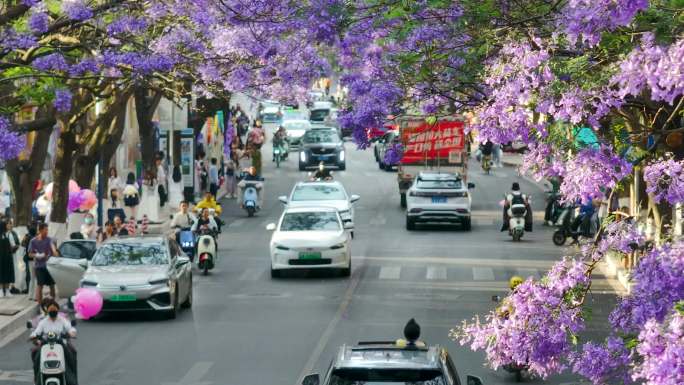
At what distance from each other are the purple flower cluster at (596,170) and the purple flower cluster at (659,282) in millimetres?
1170

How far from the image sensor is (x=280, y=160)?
2975 inches

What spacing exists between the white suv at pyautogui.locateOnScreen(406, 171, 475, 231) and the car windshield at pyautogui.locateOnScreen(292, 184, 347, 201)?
2.09 metres

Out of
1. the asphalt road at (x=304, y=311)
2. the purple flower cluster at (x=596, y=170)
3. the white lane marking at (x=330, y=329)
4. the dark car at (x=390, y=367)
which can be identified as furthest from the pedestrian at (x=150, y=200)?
the purple flower cluster at (x=596, y=170)

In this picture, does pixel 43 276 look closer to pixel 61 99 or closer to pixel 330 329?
pixel 61 99

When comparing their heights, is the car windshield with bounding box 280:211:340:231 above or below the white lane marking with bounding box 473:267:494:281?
above

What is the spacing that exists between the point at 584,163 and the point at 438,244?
2936cm

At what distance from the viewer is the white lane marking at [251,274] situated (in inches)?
1314

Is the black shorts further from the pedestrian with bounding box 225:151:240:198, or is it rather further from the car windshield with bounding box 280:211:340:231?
the pedestrian with bounding box 225:151:240:198

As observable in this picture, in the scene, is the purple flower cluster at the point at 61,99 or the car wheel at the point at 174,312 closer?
the purple flower cluster at the point at 61,99

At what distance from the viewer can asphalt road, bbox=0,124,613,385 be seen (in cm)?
2120

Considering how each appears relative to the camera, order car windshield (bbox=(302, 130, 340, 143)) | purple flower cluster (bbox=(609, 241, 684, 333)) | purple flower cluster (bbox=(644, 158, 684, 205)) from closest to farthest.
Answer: purple flower cluster (bbox=(609, 241, 684, 333)) → purple flower cluster (bbox=(644, 158, 684, 205)) → car windshield (bbox=(302, 130, 340, 143))

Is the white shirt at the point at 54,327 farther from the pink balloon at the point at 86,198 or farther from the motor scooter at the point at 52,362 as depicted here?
the pink balloon at the point at 86,198

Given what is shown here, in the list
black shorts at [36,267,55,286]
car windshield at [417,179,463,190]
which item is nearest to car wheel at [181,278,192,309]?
black shorts at [36,267,55,286]

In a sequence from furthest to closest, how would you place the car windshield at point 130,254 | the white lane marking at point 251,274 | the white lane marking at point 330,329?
the white lane marking at point 251,274, the car windshield at point 130,254, the white lane marking at point 330,329
